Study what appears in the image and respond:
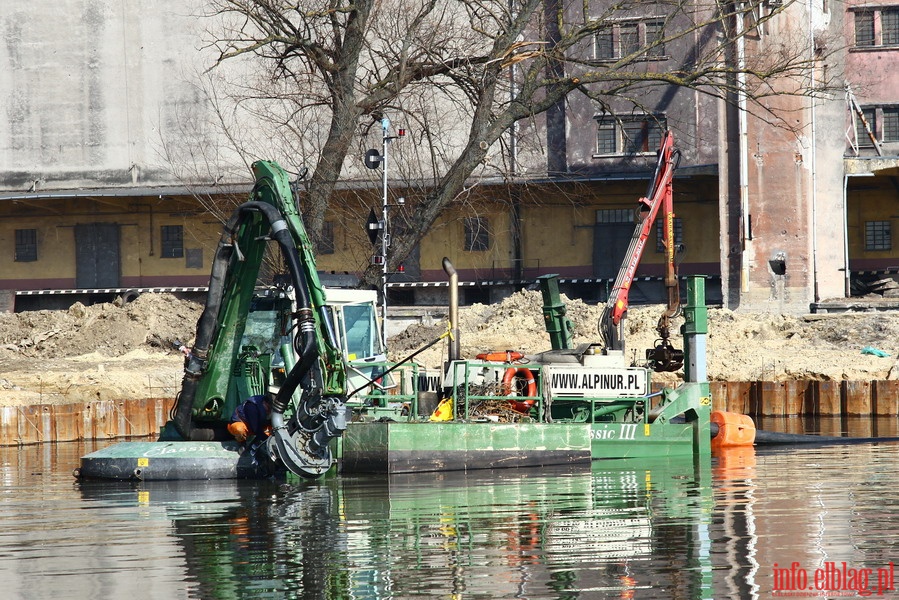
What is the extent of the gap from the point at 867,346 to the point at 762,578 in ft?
98.6

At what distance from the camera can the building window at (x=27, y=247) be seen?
5178cm

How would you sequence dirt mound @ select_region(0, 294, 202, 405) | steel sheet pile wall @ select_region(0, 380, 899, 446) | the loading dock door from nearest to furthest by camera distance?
→ steel sheet pile wall @ select_region(0, 380, 899, 446)
dirt mound @ select_region(0, 294, 202, 405)
the loading dock door

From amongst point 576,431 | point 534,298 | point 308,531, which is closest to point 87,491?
point 308,531

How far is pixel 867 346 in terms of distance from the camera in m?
40.4

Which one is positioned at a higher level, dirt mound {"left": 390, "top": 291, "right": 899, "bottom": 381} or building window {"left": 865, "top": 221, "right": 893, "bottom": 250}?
building window {"left": 865, "top": 221, "right": 893, "bottom": 250}

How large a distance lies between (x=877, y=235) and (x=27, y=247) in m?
32.0

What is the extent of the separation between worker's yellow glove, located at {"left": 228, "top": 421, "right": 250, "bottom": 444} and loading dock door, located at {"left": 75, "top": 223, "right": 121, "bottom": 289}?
31.6 m

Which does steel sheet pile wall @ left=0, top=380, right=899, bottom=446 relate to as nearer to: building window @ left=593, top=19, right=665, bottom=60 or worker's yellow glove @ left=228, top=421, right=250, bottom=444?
worker's yellow glove @ left=228, top=421, right=250, bottom=444

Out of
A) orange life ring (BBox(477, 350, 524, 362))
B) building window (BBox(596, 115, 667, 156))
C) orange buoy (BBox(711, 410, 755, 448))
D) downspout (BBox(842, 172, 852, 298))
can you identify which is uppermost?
building window (BBox(596, 115, 667, 156))

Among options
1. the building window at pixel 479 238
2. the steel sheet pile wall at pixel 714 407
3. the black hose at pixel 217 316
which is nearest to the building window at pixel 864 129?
the building window at pixel 479 238

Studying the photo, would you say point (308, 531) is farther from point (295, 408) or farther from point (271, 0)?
point (271, 0)

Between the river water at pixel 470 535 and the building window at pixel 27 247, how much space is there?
3026 centimetres

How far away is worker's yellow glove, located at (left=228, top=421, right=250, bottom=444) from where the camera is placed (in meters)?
21.2

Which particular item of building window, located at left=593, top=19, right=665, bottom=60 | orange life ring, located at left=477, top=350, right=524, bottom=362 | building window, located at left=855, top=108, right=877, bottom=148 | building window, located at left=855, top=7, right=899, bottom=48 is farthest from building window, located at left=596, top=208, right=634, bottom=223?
orange life ring, located at left=477, top=350, right=524, bottom=362
